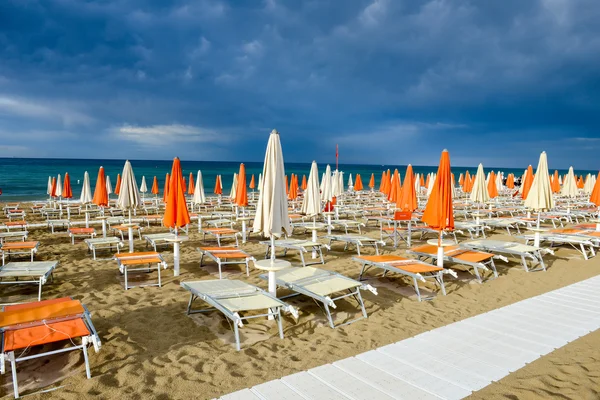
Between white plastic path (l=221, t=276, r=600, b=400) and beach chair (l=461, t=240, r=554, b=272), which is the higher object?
beach chair (l=461, t=240, r=554, b=272)

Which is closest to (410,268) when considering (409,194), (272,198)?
(272,198)

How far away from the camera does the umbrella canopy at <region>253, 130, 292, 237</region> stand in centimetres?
491

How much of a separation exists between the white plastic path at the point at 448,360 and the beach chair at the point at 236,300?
1.00m

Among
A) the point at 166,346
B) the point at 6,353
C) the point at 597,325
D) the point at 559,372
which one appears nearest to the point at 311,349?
the point at 166,346

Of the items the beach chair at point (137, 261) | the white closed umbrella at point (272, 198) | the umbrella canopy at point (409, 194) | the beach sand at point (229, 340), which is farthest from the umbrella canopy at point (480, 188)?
the beach chair at point (137, 261)

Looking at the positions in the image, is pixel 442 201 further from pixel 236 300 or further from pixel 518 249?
pixel 236 300

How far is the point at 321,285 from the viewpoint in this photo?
206 inches

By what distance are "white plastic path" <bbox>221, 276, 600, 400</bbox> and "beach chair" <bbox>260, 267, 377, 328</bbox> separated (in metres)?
0.95

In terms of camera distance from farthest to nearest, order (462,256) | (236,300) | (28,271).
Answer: (462,256), (28,271), (236,300)

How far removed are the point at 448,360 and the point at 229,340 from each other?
7.76 ft

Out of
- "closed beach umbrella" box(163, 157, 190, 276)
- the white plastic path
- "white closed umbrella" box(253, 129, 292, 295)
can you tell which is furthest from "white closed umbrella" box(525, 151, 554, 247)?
"closed beach umbrella" box(163, 157, 190, 276)

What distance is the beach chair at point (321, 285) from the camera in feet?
16.0

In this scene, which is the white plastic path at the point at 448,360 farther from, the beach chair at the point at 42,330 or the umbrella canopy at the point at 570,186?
the umbrella canopy at the point at 570,186

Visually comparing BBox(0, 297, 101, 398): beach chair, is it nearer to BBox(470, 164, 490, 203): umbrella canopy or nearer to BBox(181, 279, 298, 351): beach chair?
BBox(181, 279, 298, 351): beach chair
